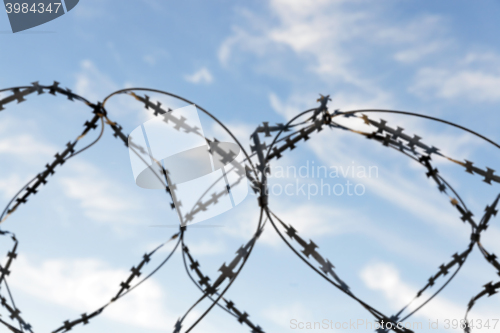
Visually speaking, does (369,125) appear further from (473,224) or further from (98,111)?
(98,111)

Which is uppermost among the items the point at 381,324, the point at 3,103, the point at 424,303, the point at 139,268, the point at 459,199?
the point at 3,103

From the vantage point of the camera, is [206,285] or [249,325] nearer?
[249,325]

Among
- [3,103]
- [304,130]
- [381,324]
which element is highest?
[3,103]

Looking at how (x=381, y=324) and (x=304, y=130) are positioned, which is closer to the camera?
(x=381, y=324)

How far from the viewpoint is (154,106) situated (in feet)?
25.4

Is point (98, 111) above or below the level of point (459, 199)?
above

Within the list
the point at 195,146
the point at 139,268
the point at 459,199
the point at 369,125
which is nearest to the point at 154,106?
the point at 195,146

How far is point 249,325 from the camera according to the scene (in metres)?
6.82

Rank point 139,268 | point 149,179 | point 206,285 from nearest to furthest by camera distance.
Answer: point 206,285 < point 139,268 < point 149,179

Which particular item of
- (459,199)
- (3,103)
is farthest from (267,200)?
(3,103)

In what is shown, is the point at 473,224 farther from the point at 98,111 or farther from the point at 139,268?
the point at 98,111

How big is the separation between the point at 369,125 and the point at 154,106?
4.00 metres

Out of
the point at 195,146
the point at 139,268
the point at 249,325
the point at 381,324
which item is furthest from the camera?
the point at 195,146

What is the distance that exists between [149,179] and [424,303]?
626cm
